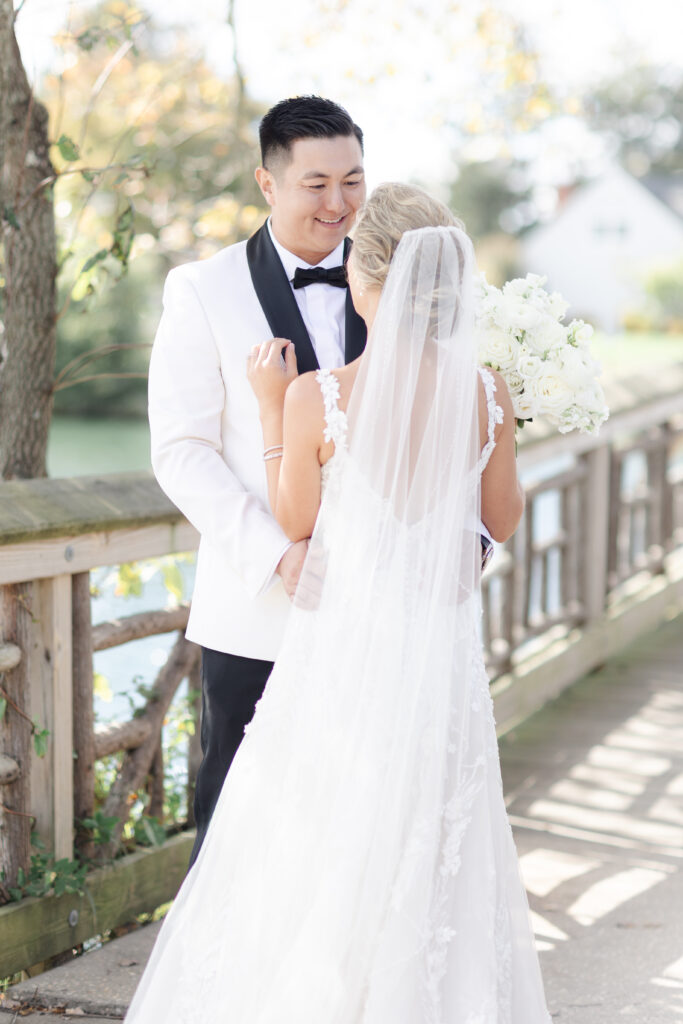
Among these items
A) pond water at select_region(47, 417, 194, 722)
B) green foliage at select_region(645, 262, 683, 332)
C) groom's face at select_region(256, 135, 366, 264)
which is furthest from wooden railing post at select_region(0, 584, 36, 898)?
green foliage at select_region(645, 262, 683, 332)

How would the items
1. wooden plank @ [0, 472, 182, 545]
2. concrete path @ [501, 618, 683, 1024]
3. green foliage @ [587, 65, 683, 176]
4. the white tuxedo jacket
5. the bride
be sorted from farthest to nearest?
green foliage @ [587, 65, 683, 176]
concrete path @ [501, 618, 683, 1024]
wooden plank @ [0, 472, 182, 545]
the white tuxedo jacket
the bride

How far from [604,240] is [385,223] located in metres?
54.3

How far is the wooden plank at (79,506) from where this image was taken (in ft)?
8.23

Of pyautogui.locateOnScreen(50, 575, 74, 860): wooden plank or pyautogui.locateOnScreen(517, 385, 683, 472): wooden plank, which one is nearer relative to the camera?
pyautogui.locateOnScreen(50, 575, 74, 860): wooden plank

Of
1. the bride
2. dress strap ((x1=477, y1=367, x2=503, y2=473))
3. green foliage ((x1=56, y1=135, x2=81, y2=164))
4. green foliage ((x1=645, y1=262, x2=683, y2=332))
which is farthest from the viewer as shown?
green foliage ((x1=645, y1=262, x2=683, y2=332))

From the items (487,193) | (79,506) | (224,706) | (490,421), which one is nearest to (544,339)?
(490,421)

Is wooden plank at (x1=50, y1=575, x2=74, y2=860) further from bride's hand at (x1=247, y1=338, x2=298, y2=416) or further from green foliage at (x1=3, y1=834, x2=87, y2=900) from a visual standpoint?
bride's hand at (x1=247, y1=338, x2=298, y2=416)

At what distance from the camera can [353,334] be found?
7.84ft

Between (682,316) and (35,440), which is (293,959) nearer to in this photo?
(35,440)

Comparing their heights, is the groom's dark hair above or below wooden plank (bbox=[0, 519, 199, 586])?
above

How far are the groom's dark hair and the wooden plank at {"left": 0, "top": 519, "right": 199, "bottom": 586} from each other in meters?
0.96

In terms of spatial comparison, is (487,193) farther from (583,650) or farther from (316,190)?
(316,190)

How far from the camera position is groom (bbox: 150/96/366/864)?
7.55 ft

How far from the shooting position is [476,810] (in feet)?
6.86
